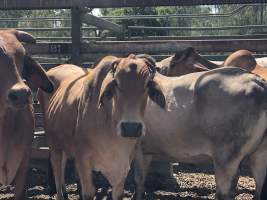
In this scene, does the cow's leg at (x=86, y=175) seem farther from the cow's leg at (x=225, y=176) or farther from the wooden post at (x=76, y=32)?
the wooden post at (x=76, y=32)

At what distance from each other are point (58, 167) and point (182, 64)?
211 centimetres

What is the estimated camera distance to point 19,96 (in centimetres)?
538

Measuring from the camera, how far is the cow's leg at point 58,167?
7.38 m

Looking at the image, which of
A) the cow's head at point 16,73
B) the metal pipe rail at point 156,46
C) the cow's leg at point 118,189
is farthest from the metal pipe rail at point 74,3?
the cow's leg at point 118,189

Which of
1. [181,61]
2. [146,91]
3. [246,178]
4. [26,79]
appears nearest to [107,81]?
[146,91]

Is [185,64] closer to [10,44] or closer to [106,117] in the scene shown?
[106,117]

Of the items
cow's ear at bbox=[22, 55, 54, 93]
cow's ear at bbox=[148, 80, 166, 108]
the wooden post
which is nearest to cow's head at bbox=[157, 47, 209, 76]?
the wooden post

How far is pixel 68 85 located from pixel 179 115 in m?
1.40

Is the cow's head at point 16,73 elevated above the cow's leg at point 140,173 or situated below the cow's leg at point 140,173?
above

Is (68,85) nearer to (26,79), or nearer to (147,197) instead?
(26,79)

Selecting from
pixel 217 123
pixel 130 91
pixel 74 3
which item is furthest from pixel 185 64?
pixel 130 91

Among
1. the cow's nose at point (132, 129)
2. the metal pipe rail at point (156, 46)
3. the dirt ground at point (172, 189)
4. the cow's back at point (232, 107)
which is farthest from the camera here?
the metal pipe rail at point (156, 46)

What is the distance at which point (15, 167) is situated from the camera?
6328 mm

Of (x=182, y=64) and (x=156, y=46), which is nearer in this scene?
(x=182, y=64)
